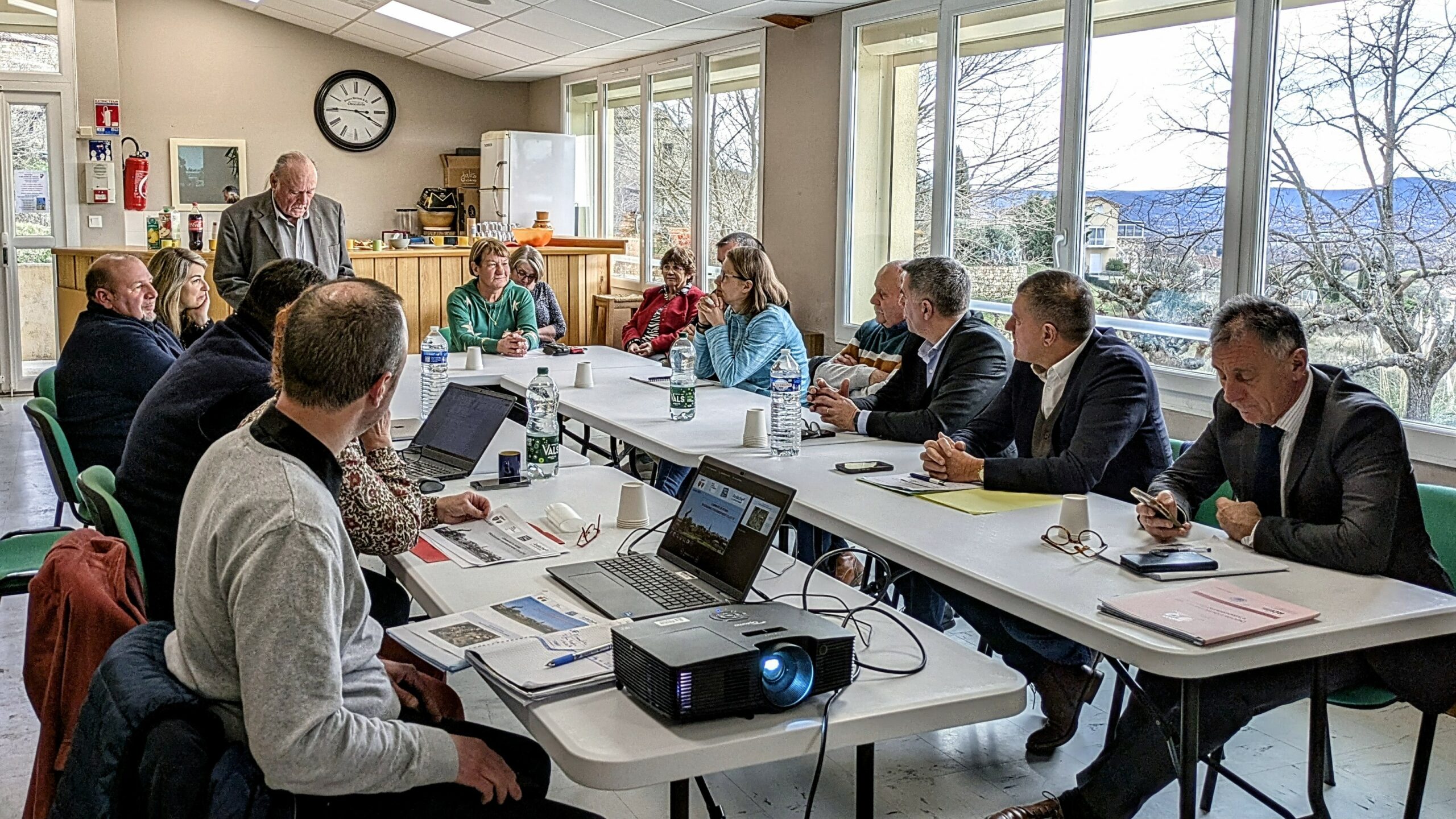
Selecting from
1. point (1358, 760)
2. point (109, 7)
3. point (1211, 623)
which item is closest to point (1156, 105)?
point (1358, 760)

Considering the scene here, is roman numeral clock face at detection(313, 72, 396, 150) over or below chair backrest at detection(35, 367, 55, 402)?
over

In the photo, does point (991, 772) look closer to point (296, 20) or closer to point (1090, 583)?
point (1090, 583)

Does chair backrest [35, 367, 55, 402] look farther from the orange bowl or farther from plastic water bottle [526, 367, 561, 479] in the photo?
the orange bowl

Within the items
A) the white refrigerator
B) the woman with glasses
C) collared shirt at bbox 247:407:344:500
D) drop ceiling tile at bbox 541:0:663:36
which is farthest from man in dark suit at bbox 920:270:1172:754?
the white refrigerator

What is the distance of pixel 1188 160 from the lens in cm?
470

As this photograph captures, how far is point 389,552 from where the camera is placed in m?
2.38

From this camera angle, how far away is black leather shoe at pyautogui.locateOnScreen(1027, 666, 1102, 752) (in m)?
3.06

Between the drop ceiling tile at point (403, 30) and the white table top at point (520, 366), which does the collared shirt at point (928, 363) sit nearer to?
the white table top at point (520, 366)

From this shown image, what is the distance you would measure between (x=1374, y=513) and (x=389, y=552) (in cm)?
188

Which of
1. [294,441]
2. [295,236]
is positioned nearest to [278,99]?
[295,236]

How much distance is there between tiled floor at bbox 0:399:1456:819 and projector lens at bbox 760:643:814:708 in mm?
1041

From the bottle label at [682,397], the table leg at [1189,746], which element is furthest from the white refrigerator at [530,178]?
the table leg at [1189,746]

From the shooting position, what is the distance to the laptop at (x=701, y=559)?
206cm

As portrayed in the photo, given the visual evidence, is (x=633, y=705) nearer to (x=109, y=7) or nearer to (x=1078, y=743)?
(x=1078, y=743)
